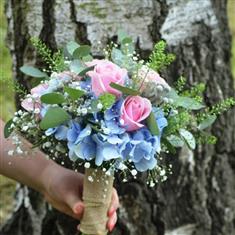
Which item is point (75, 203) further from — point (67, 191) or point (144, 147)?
point (144, 147)

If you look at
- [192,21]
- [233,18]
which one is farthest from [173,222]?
[233,18]

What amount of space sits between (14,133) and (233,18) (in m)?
5.72

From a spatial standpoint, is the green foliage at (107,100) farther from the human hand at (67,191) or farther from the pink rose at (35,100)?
the human hand at (67,191)

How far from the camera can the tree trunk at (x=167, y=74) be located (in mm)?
2594

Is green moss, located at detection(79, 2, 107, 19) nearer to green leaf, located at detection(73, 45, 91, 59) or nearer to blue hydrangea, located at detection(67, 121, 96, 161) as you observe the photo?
green leaf, located at detection(73, 45, 91, 59)

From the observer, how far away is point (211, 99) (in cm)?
284

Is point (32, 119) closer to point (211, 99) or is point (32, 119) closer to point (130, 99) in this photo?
point (130, 99)

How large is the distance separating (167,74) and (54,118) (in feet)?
3.06

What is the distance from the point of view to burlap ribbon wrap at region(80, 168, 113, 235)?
6.64 feet

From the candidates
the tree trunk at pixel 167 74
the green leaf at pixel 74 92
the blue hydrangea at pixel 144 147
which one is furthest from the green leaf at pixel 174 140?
the tree trunk at pixel 167 74

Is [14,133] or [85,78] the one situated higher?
[85,78]

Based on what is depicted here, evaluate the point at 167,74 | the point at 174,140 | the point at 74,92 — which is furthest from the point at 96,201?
the point at 167,74

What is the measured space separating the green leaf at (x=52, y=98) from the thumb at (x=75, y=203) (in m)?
0.38

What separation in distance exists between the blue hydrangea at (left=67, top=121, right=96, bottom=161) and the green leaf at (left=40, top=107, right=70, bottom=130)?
0.11 ft
